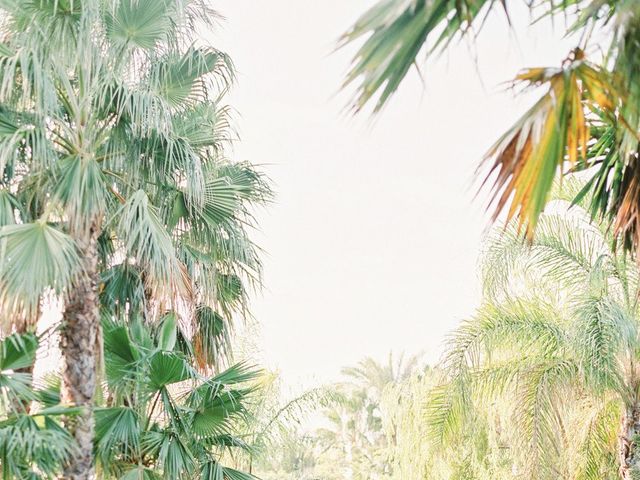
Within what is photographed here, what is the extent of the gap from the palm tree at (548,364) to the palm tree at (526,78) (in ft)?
23.2

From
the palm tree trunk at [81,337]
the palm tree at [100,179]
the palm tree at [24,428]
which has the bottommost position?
the palm tree at [24,428]

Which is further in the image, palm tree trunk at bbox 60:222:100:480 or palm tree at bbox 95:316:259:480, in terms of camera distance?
palm tree trunk at bbox 60:222:100:480

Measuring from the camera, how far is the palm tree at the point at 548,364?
9414mm

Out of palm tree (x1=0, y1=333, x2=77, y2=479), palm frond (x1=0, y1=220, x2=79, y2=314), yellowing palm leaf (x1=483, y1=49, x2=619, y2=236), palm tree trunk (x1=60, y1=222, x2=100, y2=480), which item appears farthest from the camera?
palm tree trunk (x1=60, y1=222, x2=100, y2=480)

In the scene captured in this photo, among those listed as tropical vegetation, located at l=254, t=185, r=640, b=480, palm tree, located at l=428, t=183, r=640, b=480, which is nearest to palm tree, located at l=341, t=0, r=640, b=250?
tropical vegetation, located at l=254, t=185, r=640, b=480

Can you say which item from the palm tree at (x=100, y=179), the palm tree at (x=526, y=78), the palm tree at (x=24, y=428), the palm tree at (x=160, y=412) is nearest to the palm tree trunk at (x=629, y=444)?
the palm tree at (x=160, y=412)

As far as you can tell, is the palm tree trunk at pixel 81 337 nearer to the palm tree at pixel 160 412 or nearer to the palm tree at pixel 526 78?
the palm tree at pixel 160 412

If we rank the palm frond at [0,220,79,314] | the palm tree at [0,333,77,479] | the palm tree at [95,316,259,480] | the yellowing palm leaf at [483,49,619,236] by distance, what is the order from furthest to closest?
the palm tree at [95,316,259,480]
the palm frond at [0,220,79,314]
the palm tree at [0,333,77,479]
the yellowing palm leaf at [483,49,619,236]

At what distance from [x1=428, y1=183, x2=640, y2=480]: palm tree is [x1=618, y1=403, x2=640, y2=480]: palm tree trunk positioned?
0.04 feet

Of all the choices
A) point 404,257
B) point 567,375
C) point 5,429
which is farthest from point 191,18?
point 404,257

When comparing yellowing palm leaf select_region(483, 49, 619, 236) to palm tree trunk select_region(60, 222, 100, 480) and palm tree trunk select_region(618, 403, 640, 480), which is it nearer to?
palm tree trunk select_region(60, 222, 100, 480)

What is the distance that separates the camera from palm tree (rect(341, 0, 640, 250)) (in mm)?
1858

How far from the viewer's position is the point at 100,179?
7.30m

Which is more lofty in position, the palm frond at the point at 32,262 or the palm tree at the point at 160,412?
the palm frond at the point at 32,262
